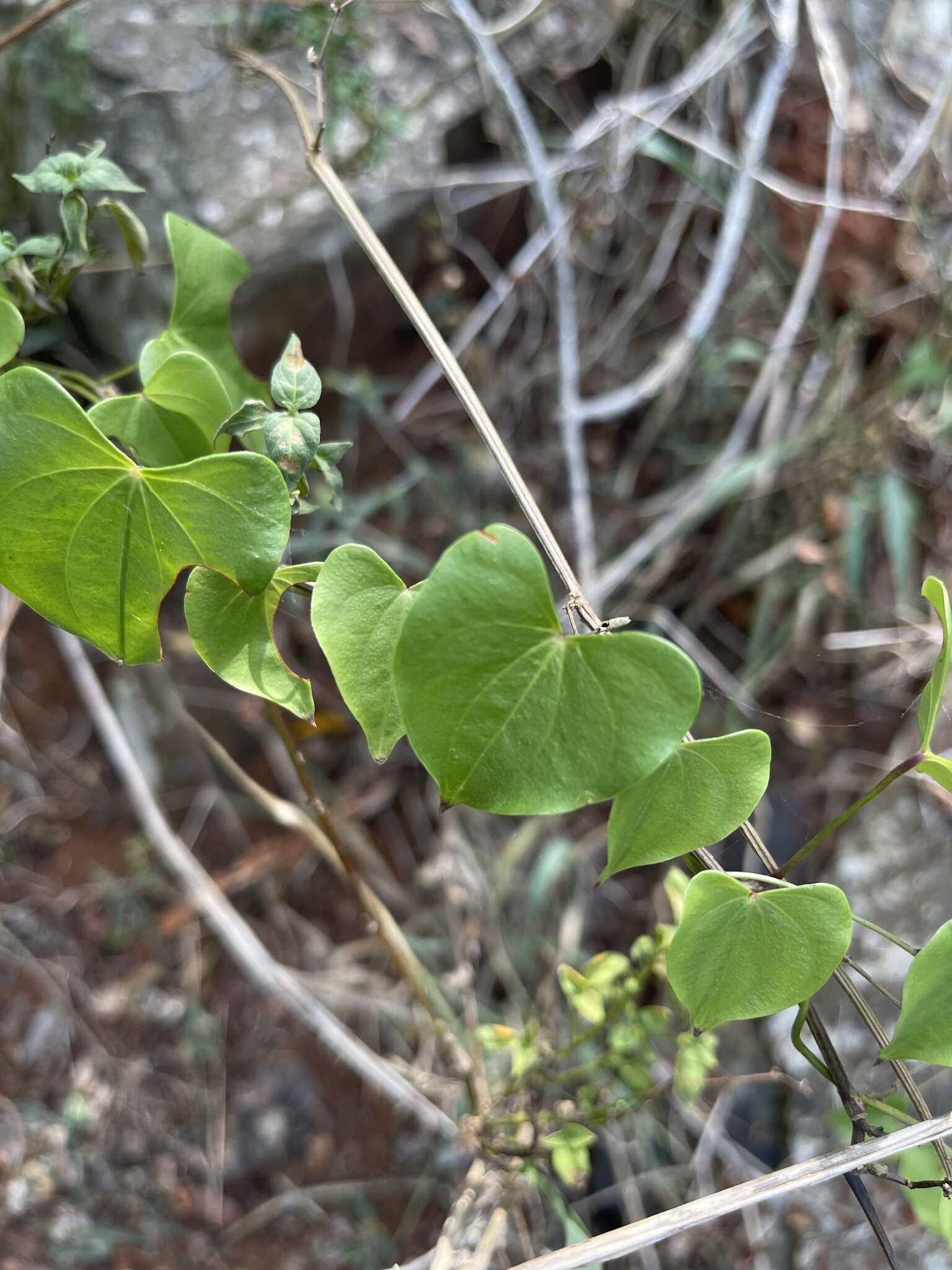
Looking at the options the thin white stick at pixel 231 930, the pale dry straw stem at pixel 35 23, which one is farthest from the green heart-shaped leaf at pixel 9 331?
the thin white stick at pixel 231 930

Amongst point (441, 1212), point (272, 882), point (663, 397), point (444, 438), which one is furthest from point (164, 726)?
point (663, 397)

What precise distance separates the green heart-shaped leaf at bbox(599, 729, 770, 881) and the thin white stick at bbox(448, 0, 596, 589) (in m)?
0.69

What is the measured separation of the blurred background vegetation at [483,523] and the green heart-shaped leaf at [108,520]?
0.63 metres

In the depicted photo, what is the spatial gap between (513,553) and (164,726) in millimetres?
1048

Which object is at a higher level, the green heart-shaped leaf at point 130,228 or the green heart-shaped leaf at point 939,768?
the green heart-shaped leaf at point 130,228

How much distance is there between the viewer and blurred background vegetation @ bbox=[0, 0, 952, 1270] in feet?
3.30

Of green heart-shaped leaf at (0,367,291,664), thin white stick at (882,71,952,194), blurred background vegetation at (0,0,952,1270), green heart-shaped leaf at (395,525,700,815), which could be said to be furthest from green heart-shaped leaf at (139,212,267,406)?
thin white stick at (882,71,952,194)

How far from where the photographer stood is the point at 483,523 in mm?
1225

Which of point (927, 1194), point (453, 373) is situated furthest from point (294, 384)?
point (927, 1194)

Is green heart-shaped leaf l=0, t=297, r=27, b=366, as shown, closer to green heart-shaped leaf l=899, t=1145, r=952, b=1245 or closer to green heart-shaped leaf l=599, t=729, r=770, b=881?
green heart-shaped leaf l=599, t=729, r=770, b=881

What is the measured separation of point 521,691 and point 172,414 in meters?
0.25

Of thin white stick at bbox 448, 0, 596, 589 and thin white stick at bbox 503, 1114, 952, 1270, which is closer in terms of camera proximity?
thin white stick at bbox 503, 1114, 952, 1270

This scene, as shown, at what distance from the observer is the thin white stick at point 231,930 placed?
0.90 m

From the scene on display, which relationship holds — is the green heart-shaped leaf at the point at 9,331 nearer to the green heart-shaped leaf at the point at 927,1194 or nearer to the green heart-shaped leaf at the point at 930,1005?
the green heart-shaped leaf at the point at 930,1005
